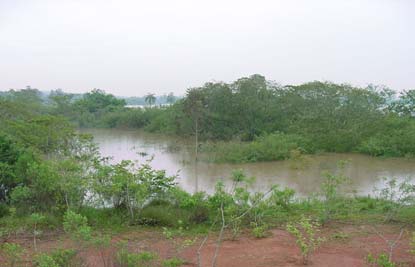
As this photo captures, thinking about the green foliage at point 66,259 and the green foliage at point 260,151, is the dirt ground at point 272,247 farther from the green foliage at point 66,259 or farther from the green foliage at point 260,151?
the green foliage at point 260,151

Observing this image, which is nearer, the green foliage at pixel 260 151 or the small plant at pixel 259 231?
the small plant at pixel 259 231

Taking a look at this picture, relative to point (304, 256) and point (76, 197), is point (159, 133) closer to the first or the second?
point (76, 197)

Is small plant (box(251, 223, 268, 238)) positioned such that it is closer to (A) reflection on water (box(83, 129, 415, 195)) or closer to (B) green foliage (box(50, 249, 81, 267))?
(B) green foliage (box(50, 249, 81, 267))

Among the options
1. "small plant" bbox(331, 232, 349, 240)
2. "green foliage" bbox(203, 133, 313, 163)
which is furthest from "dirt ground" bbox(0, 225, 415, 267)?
"green foliage" bbox(203, 133, 313, 163)

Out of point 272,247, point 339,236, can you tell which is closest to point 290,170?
point 339,236

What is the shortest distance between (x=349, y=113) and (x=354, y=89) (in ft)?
4.83

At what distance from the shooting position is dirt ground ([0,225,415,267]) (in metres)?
4.13

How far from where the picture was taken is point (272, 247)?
4.59m

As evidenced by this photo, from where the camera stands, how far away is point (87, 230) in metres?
3.52

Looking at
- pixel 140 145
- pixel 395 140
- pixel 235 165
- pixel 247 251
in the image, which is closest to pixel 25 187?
pixel 247 251

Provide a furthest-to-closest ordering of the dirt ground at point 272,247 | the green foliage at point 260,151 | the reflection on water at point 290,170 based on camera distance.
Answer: the green foliage at point 260,151 → the reflection on water at point 290,170 → the dirt ground at point 272,247

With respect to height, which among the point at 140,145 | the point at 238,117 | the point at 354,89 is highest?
the point at 354,89

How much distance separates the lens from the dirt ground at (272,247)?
413 centimetres

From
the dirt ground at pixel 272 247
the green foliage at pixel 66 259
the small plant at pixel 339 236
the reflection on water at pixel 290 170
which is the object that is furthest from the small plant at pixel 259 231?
the reflection on water at pixel 290 170
